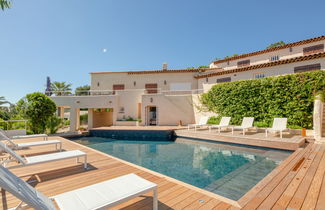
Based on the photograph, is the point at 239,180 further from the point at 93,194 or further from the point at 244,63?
the point at 244,63

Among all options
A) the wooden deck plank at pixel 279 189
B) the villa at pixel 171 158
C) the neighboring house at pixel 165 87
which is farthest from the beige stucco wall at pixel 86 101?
the wooden deck plank at pixel 279 189

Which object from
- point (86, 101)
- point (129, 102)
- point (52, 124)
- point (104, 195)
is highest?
point (86, 101)

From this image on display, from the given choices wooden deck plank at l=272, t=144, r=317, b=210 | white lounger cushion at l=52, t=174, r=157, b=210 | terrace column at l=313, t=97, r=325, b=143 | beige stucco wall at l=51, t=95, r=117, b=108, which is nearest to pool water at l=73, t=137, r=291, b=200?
wooden deck plank at l=272, t=144, r=317, b=210

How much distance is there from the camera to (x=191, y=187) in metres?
3.41

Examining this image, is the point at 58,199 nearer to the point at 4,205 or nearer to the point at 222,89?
the point at 4,205

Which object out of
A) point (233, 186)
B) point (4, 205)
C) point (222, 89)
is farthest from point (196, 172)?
point (222, 89)

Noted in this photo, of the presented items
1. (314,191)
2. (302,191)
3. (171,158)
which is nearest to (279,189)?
(302,191)

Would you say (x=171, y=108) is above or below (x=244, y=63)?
below

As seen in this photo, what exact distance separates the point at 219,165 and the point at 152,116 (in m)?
12.5

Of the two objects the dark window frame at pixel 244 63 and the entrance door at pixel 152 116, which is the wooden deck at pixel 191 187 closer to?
the entrance door at pixel 152 116

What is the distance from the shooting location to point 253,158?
7.46 metres

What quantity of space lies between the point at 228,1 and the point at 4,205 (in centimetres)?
1844

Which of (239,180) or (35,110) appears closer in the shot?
(239,180)

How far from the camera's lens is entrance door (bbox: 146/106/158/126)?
1811 centimetres
